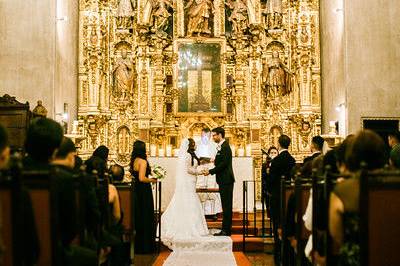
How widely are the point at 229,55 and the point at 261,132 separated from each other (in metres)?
2.26

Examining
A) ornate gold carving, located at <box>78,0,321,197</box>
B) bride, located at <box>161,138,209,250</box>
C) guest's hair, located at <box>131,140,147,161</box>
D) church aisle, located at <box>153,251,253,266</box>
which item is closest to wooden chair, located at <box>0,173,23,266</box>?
church aisle, located at <box>153,251,253,266</box>

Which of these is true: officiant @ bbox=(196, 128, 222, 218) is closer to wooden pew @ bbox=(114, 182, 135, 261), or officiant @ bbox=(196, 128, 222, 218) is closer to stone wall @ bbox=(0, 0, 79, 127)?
stone wall @ bbox=(0, 0, 79, 127)

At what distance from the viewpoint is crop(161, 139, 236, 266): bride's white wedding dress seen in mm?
12078

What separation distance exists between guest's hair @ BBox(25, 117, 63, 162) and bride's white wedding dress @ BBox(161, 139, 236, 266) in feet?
23.9

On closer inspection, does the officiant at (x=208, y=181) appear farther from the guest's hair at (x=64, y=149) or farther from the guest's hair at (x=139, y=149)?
the guest's hair at (x=64, y=149)

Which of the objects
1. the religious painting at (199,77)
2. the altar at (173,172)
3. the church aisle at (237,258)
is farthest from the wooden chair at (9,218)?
the religious painting at (199,77)

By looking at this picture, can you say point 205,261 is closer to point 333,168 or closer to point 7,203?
point 333,168

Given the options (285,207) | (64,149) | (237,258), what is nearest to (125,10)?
(237,258)

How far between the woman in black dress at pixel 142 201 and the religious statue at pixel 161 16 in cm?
789

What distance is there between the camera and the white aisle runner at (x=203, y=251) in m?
10.9

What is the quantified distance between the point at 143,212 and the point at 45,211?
654 cm

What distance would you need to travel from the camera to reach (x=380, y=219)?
4.70 metres

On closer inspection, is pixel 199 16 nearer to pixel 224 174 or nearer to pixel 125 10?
pixel 125 10

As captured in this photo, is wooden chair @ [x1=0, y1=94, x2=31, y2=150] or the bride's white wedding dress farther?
wooden chair @ [x1=0, y1=94, x2=31, y2=150]
